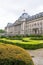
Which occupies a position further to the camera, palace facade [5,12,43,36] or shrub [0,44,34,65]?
palace facade [5,12,43,36]

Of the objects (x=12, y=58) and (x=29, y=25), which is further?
(x=29, y=25)

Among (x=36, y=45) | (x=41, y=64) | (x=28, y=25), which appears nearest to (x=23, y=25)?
(x=28, y=25)

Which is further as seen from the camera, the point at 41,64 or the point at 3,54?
the point at 41,64

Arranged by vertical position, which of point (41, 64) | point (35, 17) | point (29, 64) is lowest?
point (41, 64)

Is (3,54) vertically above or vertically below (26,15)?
below

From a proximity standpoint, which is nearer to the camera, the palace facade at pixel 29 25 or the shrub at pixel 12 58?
the shrub at pixel 12 58

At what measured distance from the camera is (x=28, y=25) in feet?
256

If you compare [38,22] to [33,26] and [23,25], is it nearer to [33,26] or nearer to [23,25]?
[33,26]

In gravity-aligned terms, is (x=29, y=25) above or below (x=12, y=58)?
above

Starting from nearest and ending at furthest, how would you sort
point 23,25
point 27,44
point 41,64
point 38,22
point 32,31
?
point 41,64 → point 27,44 → point 38,22 → point 32,31 → point 23,25

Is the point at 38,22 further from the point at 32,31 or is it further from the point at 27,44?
the point at 27,44

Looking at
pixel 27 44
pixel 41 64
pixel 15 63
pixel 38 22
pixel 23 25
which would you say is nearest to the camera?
pixel 15 63

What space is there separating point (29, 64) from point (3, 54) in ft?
2.65

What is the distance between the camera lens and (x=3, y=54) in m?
5.82
